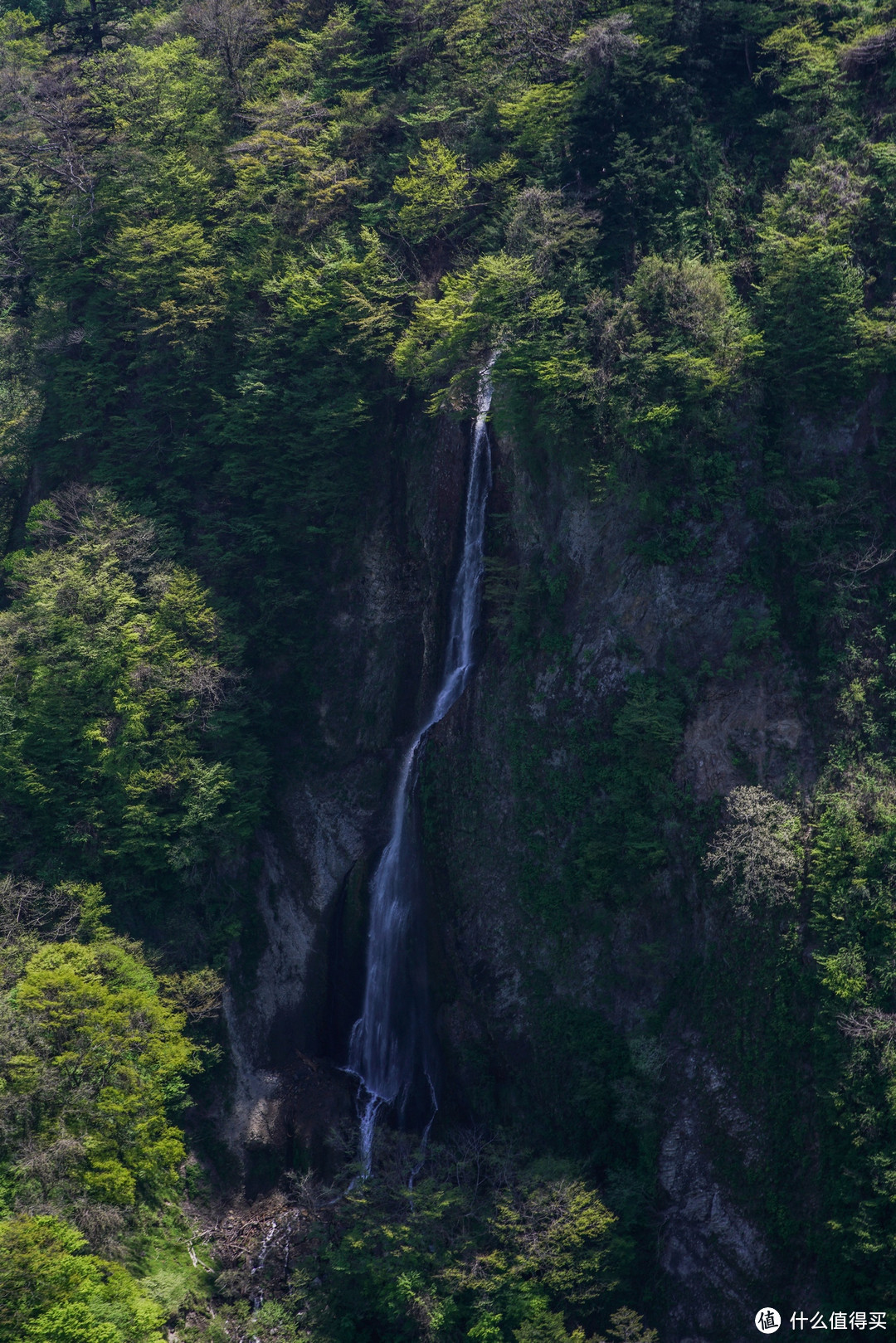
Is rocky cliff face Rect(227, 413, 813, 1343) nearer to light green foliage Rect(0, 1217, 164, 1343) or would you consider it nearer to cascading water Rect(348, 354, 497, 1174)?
cascading water Rect(348, 354, 497, 1174)

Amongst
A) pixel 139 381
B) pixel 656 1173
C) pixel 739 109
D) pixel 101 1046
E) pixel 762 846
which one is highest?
pixel 739 109

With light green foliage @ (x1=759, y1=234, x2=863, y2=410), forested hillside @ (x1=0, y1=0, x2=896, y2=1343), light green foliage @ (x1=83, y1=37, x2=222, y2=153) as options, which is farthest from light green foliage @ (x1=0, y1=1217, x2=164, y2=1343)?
light green foliage @ (x1=83, y1=37, x2=222, y2=153)

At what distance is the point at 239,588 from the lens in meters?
30.7

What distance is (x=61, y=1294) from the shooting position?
18734mm

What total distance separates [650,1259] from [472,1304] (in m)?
4.11

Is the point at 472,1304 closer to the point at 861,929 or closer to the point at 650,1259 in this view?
the point at 650,1259

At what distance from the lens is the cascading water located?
2722 cm

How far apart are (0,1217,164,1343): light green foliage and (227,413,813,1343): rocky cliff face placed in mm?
7084

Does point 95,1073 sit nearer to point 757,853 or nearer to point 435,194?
point 757,853

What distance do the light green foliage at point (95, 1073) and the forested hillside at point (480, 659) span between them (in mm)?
124

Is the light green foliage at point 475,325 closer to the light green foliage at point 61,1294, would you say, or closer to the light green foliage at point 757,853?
the light green foliage at point 757,853

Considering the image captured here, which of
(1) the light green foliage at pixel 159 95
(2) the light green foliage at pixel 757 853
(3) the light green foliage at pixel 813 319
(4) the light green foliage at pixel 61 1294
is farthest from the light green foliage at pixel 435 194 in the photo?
(4) the light green foliage at pixel 61 1294

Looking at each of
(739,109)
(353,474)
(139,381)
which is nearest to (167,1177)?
(353,474)

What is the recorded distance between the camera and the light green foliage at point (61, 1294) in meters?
18.1
